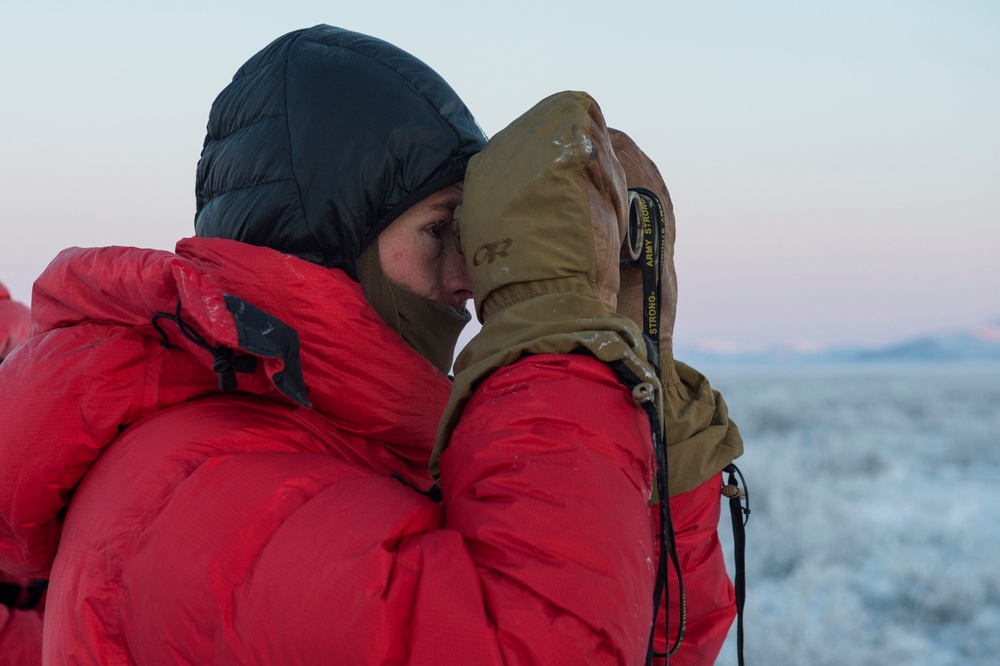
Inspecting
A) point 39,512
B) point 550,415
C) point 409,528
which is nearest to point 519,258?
point 550,415

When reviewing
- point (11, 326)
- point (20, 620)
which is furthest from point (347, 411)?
point (11, 326)

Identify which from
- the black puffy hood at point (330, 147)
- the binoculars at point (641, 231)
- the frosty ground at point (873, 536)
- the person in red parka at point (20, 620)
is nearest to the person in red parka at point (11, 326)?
the person in red parka at point (20, 620)

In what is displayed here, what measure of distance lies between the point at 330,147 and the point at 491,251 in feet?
1.21

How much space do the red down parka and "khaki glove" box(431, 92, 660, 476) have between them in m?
0.05

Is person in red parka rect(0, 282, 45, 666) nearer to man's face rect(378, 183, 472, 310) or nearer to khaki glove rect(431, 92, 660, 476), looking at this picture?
man's face rect(378, 183, 472, 310)

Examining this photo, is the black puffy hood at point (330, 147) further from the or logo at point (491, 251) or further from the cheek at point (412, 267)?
the or logo at point (491, 251)

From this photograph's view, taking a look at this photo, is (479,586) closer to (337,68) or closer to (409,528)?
(409,528)

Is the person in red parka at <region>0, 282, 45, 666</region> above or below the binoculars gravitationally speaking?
below

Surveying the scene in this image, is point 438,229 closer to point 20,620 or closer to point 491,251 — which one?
point 491,251

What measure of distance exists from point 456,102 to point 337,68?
0.74 feet

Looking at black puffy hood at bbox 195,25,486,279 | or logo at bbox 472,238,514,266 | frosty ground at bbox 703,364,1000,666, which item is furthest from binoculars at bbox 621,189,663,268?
frosty ground at bbox 703,364,1000,666

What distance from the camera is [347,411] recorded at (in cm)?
139

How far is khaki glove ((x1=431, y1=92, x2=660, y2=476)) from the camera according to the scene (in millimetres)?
1223

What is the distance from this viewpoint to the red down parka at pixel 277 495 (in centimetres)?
102
